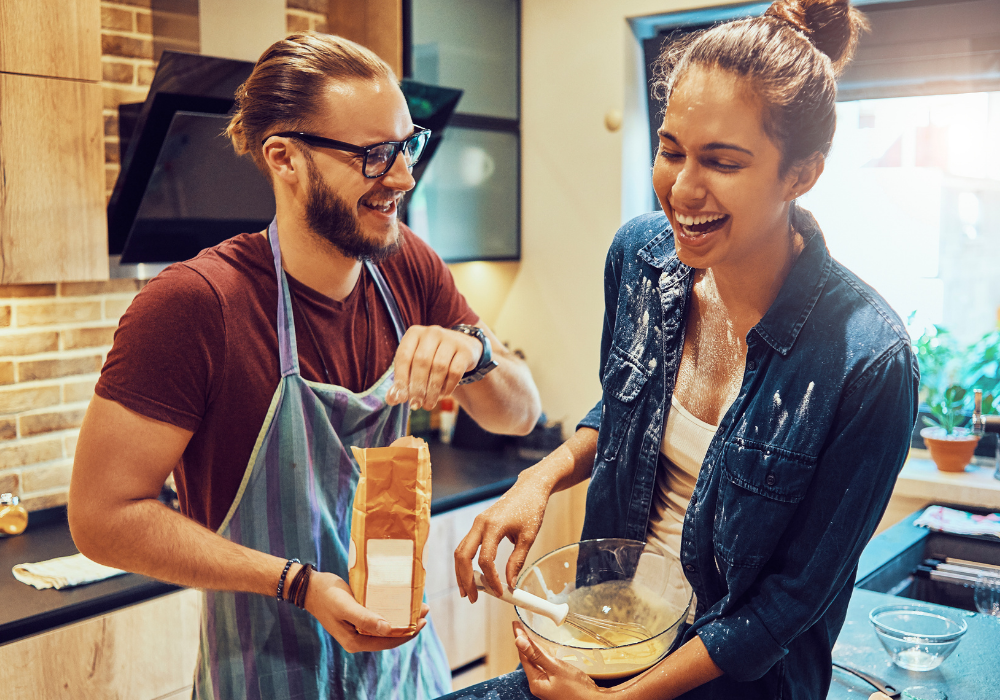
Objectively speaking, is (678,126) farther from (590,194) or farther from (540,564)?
(590,194)

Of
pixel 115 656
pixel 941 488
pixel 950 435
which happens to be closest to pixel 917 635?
pixel 941 488

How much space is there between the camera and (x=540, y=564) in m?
1.12

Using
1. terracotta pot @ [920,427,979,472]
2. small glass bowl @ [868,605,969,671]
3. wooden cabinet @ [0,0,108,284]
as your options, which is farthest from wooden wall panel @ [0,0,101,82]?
terracotta pot @ [920,427,979,472]

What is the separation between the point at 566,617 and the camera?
1071 mm

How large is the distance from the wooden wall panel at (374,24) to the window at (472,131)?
4cm

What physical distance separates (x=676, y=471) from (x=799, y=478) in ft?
0.77

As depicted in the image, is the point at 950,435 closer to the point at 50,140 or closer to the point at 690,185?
the point at 690,185

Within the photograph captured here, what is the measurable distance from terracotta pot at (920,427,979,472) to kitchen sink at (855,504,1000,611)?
371 millimetres

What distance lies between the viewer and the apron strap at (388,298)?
1.40 m

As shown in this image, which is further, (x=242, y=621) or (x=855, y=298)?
(x=242, y=621)

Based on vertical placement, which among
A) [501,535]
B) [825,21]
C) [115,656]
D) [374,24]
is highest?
[374,24]

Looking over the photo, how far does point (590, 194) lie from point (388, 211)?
185 centimetres

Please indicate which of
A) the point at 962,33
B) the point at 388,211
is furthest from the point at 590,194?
the point at 388,211

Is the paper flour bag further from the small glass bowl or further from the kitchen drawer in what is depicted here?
the kitchen drawer
